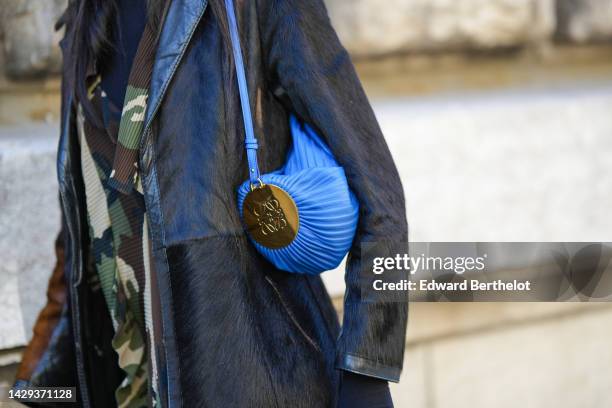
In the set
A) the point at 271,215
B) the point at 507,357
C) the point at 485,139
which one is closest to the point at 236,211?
the point at 271,215

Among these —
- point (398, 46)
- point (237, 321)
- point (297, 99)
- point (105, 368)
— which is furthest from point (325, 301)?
point (398, 46)

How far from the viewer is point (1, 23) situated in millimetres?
2145

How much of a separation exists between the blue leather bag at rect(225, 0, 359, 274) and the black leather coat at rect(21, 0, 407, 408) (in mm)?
24

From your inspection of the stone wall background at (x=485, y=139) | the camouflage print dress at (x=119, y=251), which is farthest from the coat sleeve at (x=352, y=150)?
the stone wall background at (x=485, y=139)

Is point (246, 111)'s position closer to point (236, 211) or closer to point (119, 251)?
point (236, 211)

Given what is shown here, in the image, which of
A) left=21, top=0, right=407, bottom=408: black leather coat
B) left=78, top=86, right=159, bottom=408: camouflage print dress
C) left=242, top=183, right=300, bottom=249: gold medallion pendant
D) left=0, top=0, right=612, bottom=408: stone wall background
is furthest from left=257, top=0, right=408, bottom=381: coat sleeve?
left=0, top=0, right=612, bottom=408: stone wall background

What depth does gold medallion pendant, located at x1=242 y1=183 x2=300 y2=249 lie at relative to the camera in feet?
3.84

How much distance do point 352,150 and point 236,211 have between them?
0.69 ft

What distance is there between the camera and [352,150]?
118 cm

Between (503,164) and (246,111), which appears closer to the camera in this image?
(246,111)

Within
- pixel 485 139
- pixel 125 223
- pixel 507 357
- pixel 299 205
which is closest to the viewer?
pixel 299 205

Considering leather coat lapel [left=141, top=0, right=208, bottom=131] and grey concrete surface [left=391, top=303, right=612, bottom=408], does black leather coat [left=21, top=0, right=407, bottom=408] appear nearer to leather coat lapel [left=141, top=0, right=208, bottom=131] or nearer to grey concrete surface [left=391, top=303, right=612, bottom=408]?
leather coat lapel [left=141, top=0, right=208, bottom=131]

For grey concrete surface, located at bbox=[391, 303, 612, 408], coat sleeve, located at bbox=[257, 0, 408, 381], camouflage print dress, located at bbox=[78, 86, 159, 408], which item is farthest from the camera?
grey concrete surface, located at bbox=[391, 303, 612, 408]

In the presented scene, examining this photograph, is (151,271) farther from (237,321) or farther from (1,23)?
(1,23)
